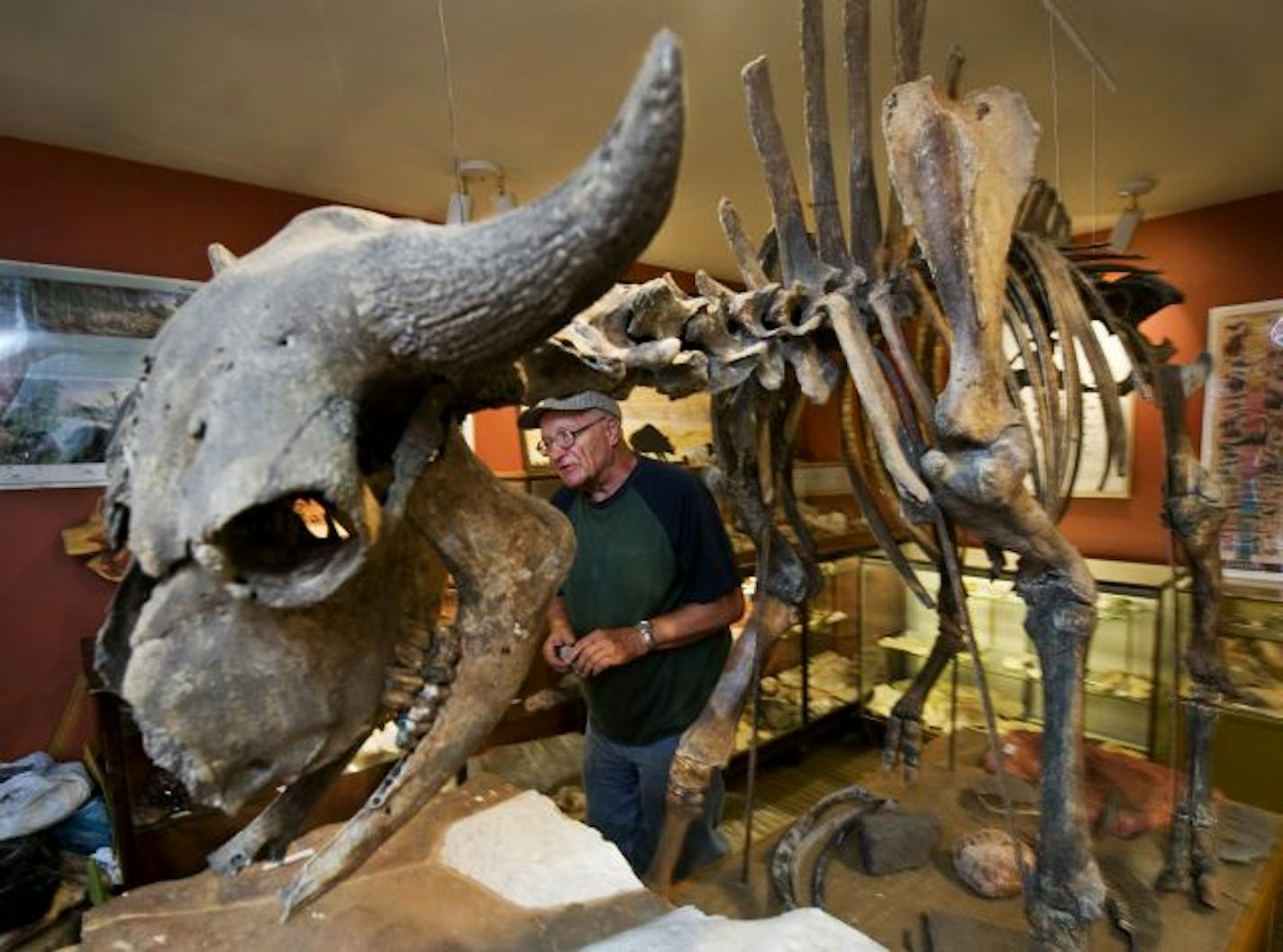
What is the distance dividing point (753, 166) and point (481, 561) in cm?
236

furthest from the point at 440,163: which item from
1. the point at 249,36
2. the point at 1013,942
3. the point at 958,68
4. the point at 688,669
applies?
the point at 1013,942

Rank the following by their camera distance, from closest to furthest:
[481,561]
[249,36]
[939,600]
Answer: [481,561], [249,36], [939,600]

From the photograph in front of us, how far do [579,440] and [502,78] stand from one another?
104 centimetres

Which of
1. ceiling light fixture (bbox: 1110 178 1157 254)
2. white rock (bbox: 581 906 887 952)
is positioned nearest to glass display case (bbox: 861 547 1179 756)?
ceiling light fixture (bbox: 1110 178 1157 254)

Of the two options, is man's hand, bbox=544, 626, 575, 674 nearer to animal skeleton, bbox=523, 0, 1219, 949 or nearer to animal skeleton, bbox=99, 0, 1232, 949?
animal skeleton, bbox=523, 0, 1219, 949

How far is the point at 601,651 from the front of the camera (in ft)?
6.24

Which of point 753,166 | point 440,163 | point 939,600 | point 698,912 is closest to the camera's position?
point 698,912

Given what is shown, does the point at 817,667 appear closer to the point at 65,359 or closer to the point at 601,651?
A: the point at 601,651

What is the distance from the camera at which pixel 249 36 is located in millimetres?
1804

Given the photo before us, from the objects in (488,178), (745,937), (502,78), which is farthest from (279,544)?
(488,178)

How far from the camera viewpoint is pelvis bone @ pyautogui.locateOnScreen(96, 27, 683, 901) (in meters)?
0.58

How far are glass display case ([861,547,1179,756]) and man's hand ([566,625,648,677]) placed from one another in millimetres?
1653

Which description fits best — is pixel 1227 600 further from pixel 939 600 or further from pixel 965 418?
pixel 965 418

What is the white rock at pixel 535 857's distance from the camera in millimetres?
1376
